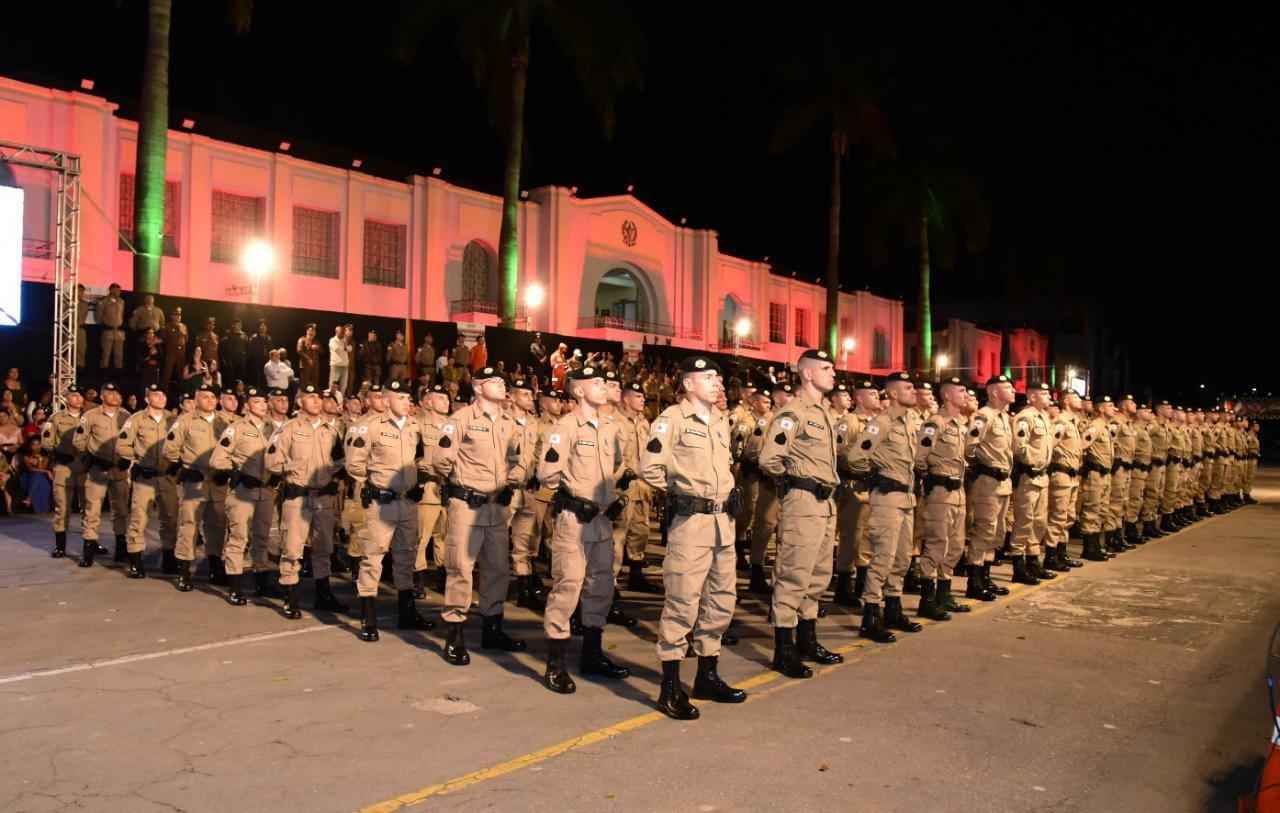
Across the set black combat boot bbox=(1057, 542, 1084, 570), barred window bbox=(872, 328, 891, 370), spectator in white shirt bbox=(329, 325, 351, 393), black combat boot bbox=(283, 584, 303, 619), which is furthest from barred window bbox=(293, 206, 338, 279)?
barred window bbox=(872, 328, 891, 370)

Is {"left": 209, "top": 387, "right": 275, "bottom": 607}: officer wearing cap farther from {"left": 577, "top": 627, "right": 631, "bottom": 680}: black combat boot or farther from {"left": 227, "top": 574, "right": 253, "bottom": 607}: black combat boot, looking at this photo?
{"left": 577, "top": 627, "right": 631, "bottom": 680}: black combat boot

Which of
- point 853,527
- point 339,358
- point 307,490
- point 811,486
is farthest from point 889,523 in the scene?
point 339,358

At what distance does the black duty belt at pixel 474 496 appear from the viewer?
737 centimetres

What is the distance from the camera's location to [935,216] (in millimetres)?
40938

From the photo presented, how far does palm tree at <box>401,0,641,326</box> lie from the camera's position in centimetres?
2417

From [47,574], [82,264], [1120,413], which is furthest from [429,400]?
[82,264]

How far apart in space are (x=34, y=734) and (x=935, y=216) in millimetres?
40112

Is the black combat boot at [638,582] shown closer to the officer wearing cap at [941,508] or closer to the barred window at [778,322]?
the officer wearing cap at [941,508]

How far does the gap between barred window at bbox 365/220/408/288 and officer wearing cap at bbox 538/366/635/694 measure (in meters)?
23.9

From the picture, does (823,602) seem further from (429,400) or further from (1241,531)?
(1241,531)

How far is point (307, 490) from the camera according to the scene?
9055mm

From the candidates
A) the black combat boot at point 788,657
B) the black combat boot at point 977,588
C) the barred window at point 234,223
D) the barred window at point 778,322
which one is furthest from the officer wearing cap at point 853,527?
the barred window at point 778,322

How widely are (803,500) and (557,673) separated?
2.12 meters

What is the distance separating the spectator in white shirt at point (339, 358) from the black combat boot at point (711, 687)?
15657 mm
